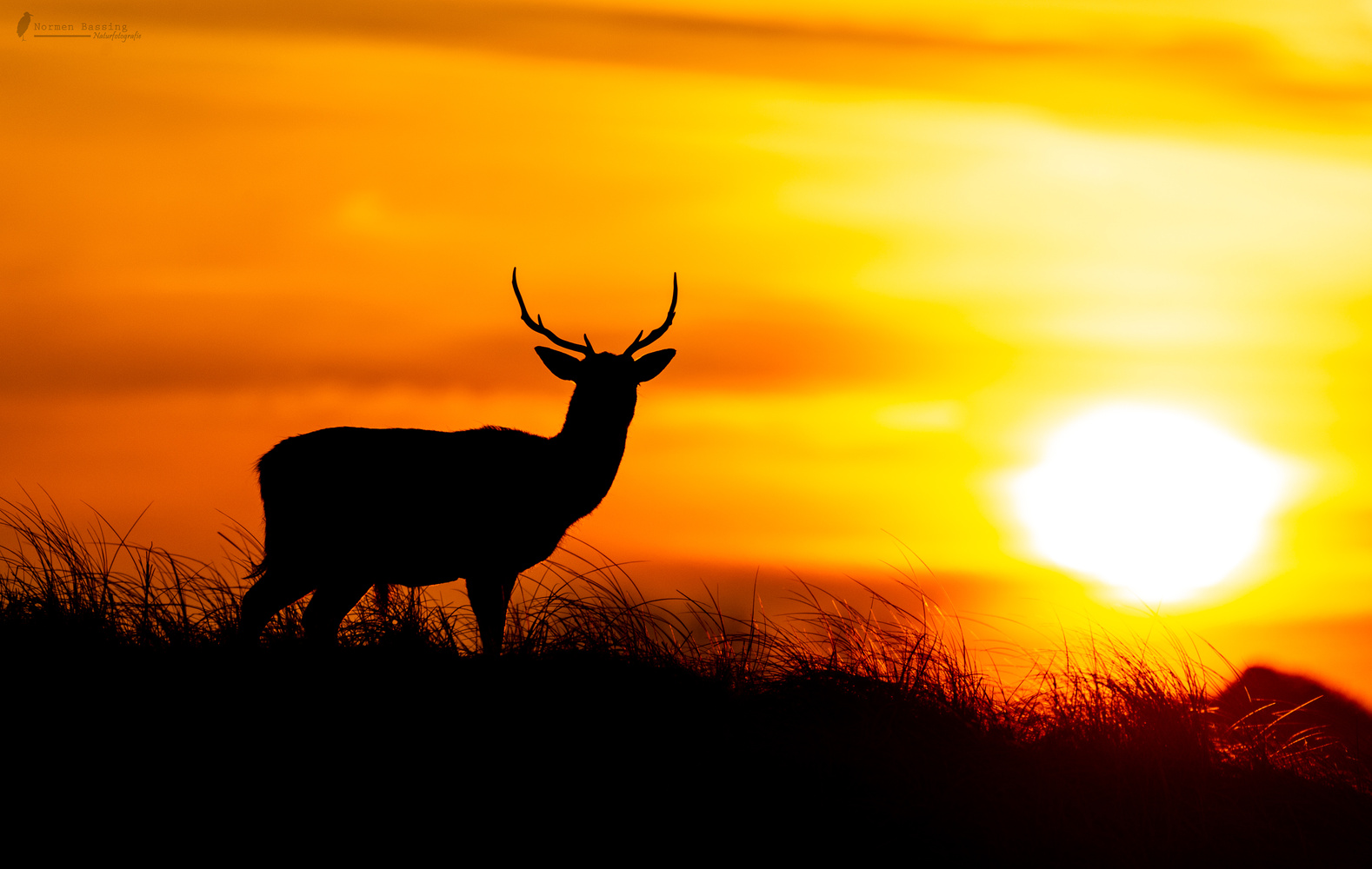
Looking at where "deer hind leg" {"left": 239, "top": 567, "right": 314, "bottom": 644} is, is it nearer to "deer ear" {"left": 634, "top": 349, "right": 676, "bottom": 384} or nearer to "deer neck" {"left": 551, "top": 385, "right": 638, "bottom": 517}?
"deer neck" {"left": 551, "top": 385, "right": 638, "bottom": 517}

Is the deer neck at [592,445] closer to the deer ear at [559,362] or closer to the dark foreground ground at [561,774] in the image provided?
the deer ear at [559,362]

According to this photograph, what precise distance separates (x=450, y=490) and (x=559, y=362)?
1.19 metres

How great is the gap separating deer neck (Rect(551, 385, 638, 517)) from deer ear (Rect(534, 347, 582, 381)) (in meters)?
0.23

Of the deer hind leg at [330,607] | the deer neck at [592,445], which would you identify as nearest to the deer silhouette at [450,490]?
the deer neck at [592,445]

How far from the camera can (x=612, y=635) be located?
6.41m

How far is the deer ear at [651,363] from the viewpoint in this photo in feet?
30.7

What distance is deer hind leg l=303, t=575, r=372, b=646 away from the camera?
622cm

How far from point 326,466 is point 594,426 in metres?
1.73

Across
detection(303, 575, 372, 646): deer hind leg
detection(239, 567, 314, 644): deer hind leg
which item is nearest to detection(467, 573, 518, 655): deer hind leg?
detection(303, 575, 372, 646): deer hind leg

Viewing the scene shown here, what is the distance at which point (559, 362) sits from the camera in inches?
372

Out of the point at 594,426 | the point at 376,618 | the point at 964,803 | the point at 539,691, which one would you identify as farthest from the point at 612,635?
the point at 594,426

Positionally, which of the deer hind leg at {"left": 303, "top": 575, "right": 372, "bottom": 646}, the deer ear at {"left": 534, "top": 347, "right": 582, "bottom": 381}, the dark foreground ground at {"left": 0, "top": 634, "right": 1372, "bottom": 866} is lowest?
the dark foreground ground at {"left": 0, "top": 634, "right": 1372, "bottom": 866}

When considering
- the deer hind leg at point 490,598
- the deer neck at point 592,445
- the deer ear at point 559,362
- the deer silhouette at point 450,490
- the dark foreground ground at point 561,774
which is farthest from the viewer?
the deer ear at point 559,362

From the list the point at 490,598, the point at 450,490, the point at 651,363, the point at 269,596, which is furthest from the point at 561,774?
the point at 651,363
